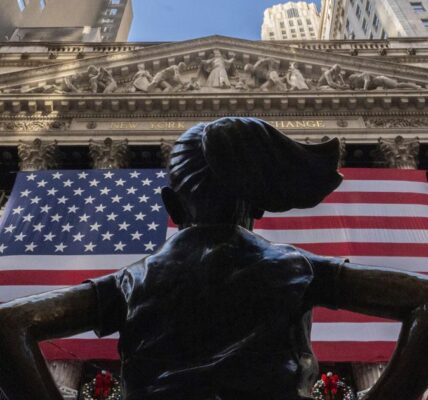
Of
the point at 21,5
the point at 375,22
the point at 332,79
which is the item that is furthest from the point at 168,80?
the point at 375,22

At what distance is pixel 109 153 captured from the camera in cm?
1942

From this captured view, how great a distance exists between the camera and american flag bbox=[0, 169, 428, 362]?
35.9 feet

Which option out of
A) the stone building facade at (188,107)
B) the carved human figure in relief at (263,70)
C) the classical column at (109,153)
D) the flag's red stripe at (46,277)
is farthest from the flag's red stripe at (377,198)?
the carved human figure in relief at (263,70)

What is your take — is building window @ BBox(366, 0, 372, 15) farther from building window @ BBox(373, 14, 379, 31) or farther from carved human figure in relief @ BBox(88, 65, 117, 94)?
carved human figure in relief @ BBox(88, 65, 117, 94)

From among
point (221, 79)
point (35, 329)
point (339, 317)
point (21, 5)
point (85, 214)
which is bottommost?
point (339, 317)

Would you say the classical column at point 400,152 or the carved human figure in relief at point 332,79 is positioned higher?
the carved human figure in relief at point 332,79

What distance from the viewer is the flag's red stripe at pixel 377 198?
14352mm

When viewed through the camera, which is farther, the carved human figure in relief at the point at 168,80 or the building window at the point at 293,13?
the building window at the point at 293,13

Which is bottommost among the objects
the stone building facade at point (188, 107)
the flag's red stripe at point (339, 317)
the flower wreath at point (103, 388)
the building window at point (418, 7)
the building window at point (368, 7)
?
the flower wreath at point (103, 388)

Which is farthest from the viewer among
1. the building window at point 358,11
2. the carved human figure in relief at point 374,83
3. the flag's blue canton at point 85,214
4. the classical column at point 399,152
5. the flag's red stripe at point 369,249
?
the building window at point 358,11

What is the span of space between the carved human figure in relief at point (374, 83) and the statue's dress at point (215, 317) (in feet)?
68.2

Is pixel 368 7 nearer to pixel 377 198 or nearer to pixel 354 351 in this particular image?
pixel 377 198

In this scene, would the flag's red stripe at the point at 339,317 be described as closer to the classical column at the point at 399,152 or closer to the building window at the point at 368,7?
the classical column at the point at 399,152

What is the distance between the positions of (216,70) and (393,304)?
72.0 ft
